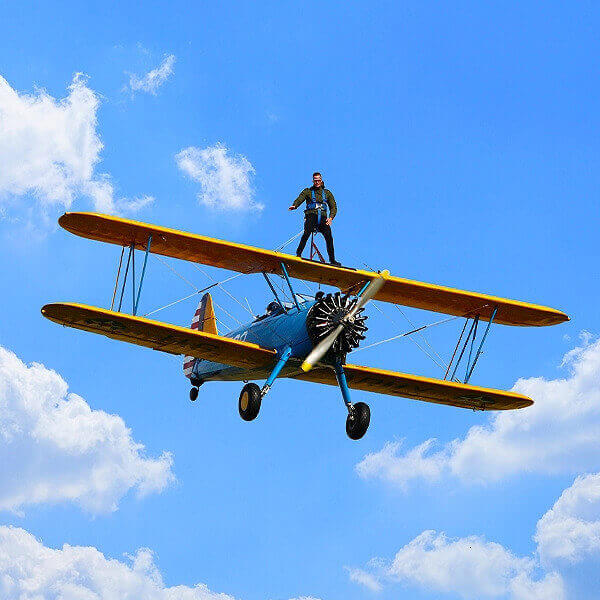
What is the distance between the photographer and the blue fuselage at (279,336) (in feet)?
60.7

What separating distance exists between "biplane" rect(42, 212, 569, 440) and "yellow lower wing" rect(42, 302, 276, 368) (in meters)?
0.02

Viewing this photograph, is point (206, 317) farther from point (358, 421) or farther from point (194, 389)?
point (358, 421)

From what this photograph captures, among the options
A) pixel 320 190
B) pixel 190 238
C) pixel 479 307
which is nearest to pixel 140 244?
pixel 190 238

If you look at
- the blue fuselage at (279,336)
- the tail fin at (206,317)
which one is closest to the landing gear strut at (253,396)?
the blue fuselage at (279,336)

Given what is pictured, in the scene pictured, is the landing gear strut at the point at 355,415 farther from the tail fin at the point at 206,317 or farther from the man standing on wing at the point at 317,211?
the tail fin at the point at 206,317

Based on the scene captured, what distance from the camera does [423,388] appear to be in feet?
69.9

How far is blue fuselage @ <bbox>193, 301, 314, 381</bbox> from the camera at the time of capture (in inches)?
728

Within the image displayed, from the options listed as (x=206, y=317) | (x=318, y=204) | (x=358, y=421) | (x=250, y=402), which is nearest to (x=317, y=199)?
(x=318, y=204)

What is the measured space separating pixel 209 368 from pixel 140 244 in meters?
4.11

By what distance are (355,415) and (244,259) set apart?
347 centimetres

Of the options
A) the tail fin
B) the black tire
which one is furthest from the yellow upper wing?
the tail fin

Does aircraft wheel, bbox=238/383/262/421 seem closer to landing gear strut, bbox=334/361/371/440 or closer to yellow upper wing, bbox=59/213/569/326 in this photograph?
landing gear strut, bbox=334/361/371/440

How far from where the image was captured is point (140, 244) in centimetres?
1931

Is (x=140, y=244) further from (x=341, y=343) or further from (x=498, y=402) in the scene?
(x=498, y=402)
